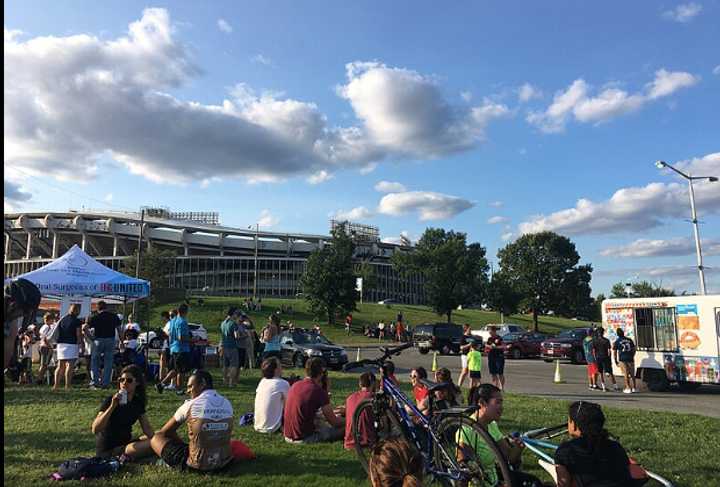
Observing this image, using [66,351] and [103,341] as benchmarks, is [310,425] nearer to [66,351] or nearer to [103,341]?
[103,341]

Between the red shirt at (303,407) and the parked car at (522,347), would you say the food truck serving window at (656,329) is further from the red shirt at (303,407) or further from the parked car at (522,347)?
the parked car at (522,347)

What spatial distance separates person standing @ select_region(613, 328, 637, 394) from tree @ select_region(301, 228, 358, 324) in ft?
111

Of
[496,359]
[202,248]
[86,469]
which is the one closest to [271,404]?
[86,469]

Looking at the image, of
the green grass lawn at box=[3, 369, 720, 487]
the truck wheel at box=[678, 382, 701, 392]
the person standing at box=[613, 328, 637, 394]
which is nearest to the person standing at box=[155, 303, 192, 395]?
the green grass lawn at box=[3, 369, 720, 487]

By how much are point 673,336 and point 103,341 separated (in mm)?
14148

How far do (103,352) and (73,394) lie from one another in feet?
3.85

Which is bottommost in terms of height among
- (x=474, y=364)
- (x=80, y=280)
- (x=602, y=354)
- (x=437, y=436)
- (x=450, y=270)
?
(x=437, y=436)

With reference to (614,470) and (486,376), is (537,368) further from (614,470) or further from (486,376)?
(614,470)

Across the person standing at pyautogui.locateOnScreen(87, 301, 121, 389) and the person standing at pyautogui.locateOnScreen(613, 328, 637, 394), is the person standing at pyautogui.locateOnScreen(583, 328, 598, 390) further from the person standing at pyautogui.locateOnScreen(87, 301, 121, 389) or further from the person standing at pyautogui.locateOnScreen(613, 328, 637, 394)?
the person standing at pyautogui.locateOnScreen(87, 301, 121, 389)

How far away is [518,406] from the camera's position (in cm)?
1077

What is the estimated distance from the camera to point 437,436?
4.86 meters

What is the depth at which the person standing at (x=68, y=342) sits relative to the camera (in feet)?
38.2

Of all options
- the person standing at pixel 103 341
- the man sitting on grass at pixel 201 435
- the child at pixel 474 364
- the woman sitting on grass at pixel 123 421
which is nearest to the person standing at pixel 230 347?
the person standing at pixel 103 341

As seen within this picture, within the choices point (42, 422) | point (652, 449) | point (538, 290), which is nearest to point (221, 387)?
point (42, 422)
